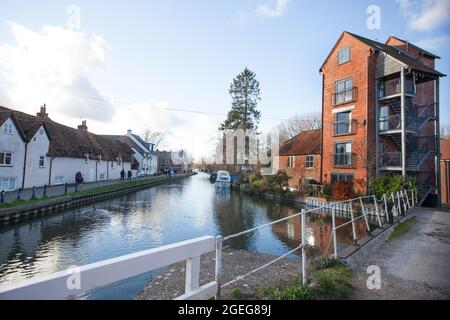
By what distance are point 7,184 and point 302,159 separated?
27417 millimetres

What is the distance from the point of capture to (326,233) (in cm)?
1462

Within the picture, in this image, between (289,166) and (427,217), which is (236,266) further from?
(289,166)

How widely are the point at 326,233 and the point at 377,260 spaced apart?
8.46m

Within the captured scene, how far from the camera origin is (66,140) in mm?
30828

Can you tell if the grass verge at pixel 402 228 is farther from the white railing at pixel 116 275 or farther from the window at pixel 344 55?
the window at pixel 344 55

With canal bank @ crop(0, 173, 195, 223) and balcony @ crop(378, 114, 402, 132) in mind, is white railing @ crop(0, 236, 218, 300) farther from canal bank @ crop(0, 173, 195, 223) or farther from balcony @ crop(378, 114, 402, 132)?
balcony @ crop(378, 114, 402, 132)

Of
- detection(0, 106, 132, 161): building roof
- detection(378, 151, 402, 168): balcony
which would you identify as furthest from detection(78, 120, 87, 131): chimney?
detection(378, 151, 402, 168): balcony

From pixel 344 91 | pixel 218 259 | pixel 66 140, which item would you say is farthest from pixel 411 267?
pixel 66 140

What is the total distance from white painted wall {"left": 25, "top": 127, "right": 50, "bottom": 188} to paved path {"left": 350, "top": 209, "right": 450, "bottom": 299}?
26085mm

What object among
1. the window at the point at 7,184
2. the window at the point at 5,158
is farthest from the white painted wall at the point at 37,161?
the window at the point at 5,158

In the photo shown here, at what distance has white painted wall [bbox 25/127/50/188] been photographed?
2306 centimetres

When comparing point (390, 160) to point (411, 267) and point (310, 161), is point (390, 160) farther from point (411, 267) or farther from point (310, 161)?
point (411, 267)
